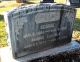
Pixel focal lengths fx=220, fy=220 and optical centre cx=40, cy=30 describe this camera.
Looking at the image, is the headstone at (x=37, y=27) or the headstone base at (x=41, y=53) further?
the headstone base at (x=41, y=53)

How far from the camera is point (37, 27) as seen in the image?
13.2 feet

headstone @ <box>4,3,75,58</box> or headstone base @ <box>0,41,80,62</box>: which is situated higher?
headstone @ <box>4,3,75,58</box>

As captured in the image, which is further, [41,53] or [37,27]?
[41,53]

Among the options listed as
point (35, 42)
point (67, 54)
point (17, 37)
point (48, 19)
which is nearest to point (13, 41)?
point (17, 37)

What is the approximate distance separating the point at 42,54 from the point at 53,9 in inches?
34.0

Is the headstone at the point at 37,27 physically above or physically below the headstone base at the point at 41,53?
above

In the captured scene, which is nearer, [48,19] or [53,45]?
[48,19]

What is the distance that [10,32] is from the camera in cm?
376

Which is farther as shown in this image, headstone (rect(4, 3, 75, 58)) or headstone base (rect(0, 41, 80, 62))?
headstone base (rect(0, 41, 80, 62))

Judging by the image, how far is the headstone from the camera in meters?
3.77

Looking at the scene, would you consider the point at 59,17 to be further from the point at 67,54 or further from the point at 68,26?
the point at 67,54

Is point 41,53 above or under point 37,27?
under

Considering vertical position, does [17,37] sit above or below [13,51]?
above

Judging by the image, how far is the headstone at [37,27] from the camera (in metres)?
3.77
